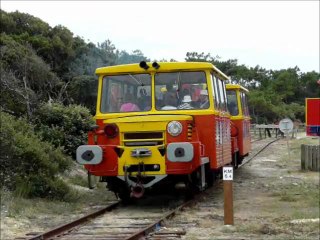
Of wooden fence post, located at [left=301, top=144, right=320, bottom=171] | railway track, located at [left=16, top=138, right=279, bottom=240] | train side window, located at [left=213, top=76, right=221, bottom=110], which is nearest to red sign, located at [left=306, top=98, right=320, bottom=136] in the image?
train side window, located at [left=213, top=76, right=221, bottom=110]

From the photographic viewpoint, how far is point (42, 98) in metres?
19.5

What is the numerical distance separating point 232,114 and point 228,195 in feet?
26.2

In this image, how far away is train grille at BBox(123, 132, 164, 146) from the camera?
1070cm

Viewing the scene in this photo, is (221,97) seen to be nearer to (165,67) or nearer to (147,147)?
(165,67)

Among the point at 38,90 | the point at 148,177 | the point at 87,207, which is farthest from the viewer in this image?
the point at 38,90

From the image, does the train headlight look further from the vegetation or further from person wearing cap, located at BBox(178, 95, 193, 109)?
the vegetation

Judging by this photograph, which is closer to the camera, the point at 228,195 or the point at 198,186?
the point at 228,195

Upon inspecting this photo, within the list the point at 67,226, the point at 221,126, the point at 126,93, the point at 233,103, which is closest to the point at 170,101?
the point at 126,93

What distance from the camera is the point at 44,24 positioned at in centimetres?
3138

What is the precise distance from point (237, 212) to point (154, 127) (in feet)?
7.07

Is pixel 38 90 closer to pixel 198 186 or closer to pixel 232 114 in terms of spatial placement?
pixel 232 114

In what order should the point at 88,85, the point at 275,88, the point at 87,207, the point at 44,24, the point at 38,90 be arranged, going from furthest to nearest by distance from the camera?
the point at 275,88 → the point at 44,24 → the point at 88,85 → the point at 38,90 → the point at 87,207

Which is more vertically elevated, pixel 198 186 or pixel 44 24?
pixel 44 24

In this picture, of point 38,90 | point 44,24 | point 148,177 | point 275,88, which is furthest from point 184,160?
point 275,88
